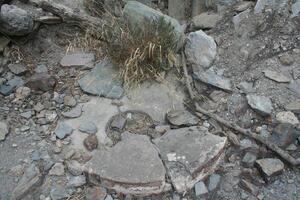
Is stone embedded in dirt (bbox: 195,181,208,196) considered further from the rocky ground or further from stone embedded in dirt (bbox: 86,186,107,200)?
stone embedded in dirt (bbox: 86,186,107,200)

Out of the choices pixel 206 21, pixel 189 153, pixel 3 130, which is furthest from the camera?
pixel 206 21

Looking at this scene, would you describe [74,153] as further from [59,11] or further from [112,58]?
[59,11]

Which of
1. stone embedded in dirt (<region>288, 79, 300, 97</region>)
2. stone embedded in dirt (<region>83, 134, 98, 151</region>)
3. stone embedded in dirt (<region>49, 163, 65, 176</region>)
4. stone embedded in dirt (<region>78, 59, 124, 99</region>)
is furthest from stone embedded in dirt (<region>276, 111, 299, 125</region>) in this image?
stone embedded in dirt (<region>49, 163, 65, 176</region>)

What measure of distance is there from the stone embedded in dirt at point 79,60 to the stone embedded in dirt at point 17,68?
310 mm

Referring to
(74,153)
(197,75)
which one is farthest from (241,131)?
(74,153)

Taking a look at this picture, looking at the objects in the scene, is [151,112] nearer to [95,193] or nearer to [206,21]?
[95,193]

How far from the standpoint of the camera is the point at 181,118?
3285mm

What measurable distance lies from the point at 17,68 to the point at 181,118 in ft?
4.72

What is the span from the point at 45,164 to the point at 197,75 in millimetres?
1342

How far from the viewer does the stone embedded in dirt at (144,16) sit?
12.1 feet

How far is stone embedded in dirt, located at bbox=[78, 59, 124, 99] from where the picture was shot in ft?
11.6

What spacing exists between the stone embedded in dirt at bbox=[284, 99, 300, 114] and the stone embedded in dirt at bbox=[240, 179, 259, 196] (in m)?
0.69

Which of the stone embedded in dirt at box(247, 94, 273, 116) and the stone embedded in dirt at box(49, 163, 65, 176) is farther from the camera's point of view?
the stone embedded in dirt at box(247, 94, 273, 116)

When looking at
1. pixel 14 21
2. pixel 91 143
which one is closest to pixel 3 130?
pixel 91 143
